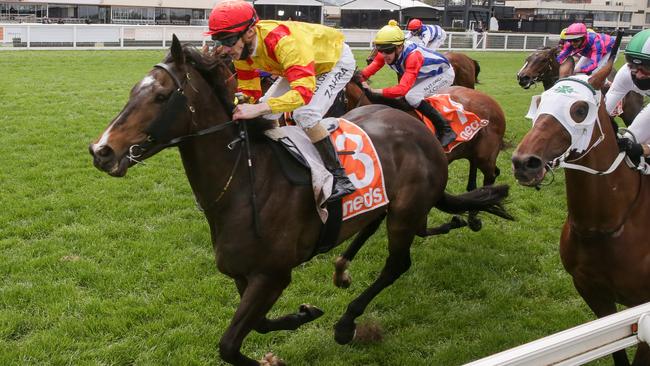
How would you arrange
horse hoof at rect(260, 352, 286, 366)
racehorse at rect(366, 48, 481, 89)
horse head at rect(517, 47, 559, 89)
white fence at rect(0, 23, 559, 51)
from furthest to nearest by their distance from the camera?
white fence at rect(0, 23, 559, 51) → racehorse at rect(366, 48, 481, 89) → horse head at rect(517, 47, 559, 89) → horse hoof at rect(260, 352, 286, 366)

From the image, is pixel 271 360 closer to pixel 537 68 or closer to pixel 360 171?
pixel 360 171

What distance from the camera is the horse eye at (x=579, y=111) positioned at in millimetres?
2793

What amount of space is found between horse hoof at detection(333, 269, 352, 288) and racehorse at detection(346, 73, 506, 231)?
6.48 ft

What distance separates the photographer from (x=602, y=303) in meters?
3.31

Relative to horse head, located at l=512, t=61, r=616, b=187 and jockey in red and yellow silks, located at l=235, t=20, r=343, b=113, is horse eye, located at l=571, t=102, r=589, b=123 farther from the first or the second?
jockey in red and yellow silks, located at l=235, t=20, r=343, b=113

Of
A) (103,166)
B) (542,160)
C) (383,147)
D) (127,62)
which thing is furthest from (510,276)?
(127,62)

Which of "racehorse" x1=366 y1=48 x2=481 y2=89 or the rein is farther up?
"racehorse" x1=366 y1=48 x2=481 y2=89

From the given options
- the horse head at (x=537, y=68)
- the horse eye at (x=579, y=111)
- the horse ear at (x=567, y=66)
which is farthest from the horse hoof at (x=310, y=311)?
the horse head at (x=537, y=68)

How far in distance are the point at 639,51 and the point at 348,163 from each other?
62.2 inches

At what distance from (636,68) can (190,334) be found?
283 centimetres

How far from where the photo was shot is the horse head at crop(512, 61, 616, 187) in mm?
2709

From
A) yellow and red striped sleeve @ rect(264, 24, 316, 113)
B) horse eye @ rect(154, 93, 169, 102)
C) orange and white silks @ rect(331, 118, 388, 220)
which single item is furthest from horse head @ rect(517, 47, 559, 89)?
horse eye @ rect(154, 93, 169, 102)

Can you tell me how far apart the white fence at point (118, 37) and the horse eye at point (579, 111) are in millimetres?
14623

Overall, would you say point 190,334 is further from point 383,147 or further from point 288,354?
point 383,147
